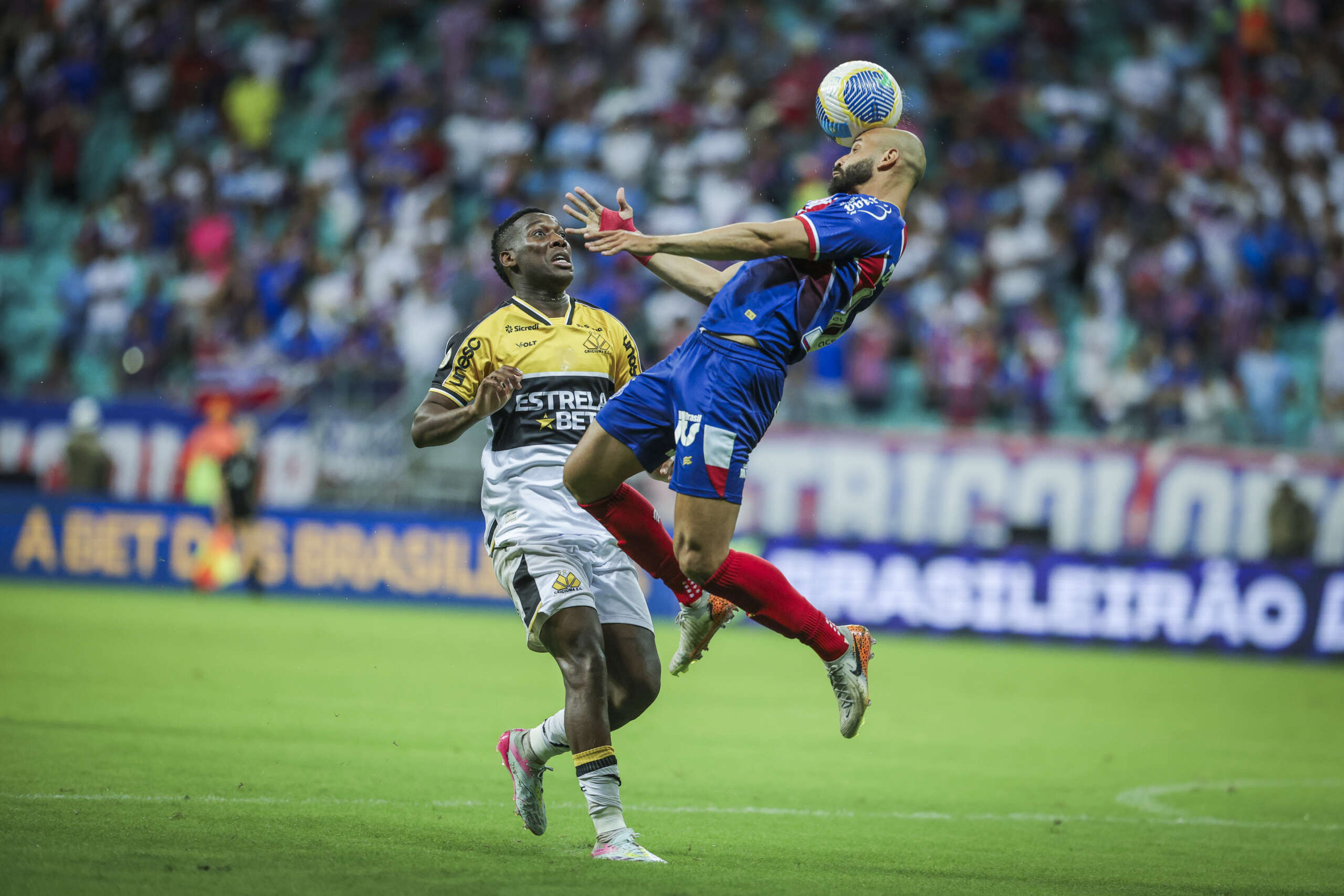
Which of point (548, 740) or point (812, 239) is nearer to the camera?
point (812, 239)

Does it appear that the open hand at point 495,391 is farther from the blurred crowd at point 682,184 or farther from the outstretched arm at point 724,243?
the blurred crowd at point 682,184

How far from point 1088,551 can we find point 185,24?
702 inches

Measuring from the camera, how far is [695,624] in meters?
7.15

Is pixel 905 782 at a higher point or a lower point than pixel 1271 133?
lower

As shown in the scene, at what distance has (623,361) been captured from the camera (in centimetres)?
734

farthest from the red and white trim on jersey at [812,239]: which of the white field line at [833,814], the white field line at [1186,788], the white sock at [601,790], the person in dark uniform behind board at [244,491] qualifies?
the person in dark uniform behind board at [244,491]

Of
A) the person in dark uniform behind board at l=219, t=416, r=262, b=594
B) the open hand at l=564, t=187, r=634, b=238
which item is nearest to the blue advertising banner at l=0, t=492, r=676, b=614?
the person in dark uniform behind board at l=219, t=416, r=262, b=594

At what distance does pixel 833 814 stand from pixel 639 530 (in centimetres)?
→ 205

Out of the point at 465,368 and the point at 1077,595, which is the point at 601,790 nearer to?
the point at 465,368

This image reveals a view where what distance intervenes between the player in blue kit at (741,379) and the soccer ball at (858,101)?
0.07 m

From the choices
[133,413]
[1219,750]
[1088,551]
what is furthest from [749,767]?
[133,413]

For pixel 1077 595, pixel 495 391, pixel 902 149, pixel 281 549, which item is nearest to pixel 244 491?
pixel 281 549

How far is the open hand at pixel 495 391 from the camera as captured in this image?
6551 millimetres

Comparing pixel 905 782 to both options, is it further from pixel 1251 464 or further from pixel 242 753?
pixel 1251 464
